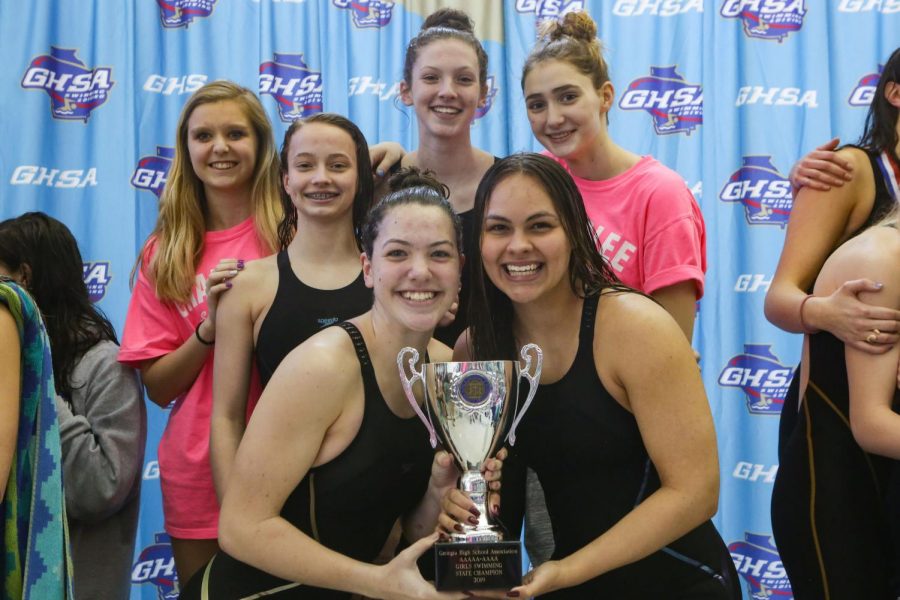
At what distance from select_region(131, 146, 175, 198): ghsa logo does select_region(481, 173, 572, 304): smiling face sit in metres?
1.99

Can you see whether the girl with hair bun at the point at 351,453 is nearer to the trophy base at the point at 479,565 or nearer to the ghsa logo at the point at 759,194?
the trophy base at the point at 479,565

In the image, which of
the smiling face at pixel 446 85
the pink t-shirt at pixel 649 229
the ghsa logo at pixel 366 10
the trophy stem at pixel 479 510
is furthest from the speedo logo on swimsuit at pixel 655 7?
the trophy stem at pixel 479 510

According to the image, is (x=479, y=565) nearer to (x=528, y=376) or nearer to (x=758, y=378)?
(x=528, y=376)

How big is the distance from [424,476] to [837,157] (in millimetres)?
1037

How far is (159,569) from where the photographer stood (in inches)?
129

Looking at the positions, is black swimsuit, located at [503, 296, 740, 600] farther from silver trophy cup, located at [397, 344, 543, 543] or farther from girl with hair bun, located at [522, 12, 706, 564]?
girl with hair bun, located at [522, 12, 706, 564]

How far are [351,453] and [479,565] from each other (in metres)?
0.33

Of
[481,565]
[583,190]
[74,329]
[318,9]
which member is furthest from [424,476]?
[318,9]

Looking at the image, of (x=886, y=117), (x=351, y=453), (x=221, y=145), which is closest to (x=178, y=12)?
(x=221, y=145)

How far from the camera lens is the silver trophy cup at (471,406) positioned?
4.88 feet

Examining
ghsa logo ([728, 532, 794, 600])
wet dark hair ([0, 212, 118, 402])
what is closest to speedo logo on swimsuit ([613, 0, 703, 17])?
ghsa logo ([728, 532, 794, 600])

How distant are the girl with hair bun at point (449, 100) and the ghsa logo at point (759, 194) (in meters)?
1.40

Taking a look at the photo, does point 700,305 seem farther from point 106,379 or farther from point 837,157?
point 106,379

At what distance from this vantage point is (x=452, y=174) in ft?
7.66
